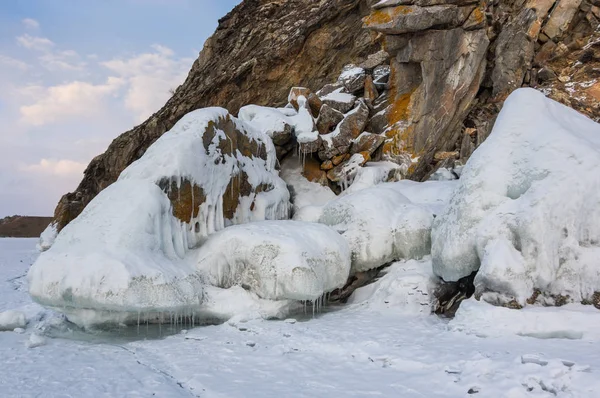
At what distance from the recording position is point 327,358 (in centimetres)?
708

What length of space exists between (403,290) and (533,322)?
3.24 metres

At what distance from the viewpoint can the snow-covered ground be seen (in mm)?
5625

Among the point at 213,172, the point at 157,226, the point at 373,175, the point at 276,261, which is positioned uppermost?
the point at 373,175

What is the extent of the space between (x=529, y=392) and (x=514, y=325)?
2.41 metres

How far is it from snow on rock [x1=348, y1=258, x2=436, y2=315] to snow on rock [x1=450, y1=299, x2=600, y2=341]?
183 cm

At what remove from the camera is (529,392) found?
5160mm

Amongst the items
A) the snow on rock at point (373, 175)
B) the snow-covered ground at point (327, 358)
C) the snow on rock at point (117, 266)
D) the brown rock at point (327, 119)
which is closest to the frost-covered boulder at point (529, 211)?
the snow-covered ground at point (327, 358)

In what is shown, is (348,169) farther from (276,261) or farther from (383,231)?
(276,261)

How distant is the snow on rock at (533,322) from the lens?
703cm

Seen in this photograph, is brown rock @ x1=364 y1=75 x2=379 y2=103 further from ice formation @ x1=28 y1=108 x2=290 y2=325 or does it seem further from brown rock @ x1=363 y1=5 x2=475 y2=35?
ice formation @ x1=28 y1=108 x2=290 y2=325

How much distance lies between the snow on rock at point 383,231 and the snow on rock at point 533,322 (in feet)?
11.3

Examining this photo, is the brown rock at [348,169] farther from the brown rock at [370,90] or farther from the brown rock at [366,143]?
the brown rock at [370,90]

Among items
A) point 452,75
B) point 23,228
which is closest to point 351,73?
point 452,75

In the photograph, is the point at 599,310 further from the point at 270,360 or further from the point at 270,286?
the point at 270,286
